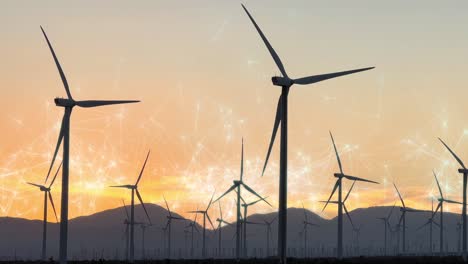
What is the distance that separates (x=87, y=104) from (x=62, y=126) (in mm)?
3556

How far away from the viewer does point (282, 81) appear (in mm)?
86312

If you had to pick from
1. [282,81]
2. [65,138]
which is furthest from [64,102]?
[282,81]

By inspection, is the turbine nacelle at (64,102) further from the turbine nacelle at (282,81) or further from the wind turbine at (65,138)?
the turbine nacelle at (282,81)

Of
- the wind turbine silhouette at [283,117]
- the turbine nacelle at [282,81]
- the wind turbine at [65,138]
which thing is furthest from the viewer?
the wind turbine at [65,138]

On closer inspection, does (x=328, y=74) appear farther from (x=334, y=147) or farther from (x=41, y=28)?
(x=334, y=147)

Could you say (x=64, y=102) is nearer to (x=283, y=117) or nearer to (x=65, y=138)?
(x=65, y=138)

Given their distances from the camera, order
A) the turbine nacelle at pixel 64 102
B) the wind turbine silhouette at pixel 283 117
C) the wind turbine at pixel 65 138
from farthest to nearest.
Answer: the turbine nacelle at pixel 64 102, the wind turbine at pixel 65 138, the wind turbine silhouette at pixel 283 117

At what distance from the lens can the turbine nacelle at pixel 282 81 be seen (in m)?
85.8

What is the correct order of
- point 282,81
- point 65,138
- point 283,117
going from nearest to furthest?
point 283,117, point 282,81, point 65,138

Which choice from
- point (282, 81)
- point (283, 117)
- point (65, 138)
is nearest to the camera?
point (283, 117)

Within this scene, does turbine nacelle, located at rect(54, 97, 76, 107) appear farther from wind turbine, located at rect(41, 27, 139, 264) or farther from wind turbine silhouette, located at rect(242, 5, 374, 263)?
wind turbine silhouette, located at rect(242, 5, 374, 263)

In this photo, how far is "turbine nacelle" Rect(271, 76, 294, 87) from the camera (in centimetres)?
8581

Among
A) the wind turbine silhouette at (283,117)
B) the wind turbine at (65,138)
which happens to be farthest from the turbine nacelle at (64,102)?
the wind turbine silhouette at (283,117)

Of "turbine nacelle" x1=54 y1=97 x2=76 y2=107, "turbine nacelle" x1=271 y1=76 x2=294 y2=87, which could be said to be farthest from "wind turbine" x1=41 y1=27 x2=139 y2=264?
"turbine nacelle" x1=271 y1=76 x2=294 y2=87
